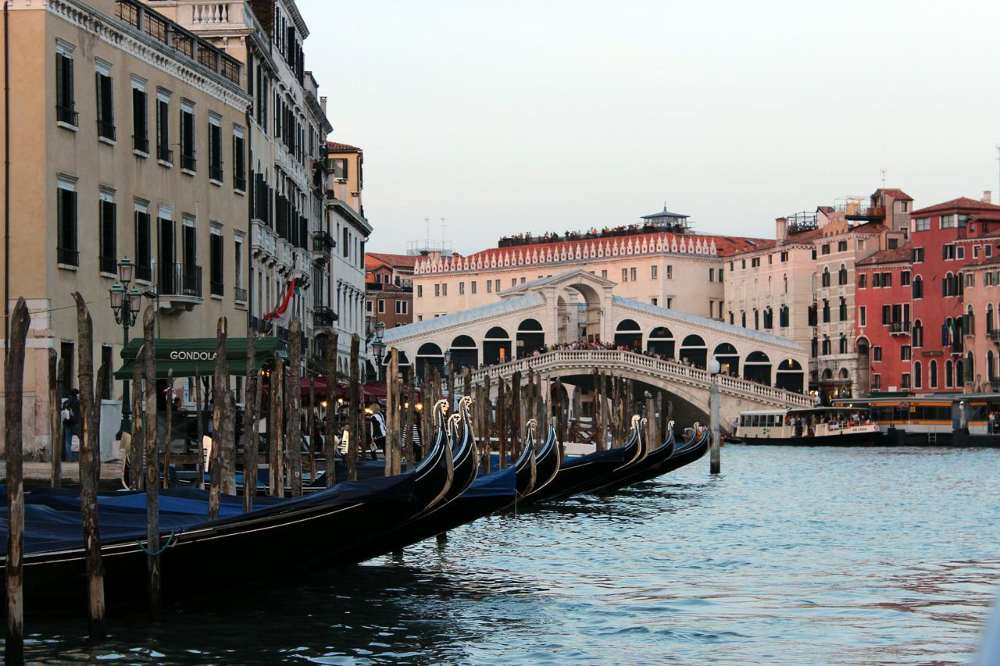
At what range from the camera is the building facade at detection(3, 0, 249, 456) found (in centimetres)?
1778

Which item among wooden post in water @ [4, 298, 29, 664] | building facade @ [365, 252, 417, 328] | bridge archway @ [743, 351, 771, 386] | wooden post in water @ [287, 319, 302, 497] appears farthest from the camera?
building facade @ [365, 252, 417, 328]

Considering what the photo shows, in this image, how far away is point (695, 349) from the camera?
64.9 m

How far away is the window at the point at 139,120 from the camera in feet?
66.5

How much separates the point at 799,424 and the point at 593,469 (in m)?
33.1

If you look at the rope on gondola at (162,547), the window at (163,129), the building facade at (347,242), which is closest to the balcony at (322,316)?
the building facade at (347,242)

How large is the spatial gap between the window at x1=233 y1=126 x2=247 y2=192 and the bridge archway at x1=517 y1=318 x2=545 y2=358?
40314mm

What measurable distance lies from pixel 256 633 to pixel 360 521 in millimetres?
1388

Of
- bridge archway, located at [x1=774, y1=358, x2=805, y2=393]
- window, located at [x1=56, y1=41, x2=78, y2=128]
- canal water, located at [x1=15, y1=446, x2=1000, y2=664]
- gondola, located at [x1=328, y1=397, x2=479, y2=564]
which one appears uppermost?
window, located at [x1=56, y1=41, x2=78, y2=128]

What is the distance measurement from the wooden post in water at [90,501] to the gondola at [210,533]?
378 millimetres

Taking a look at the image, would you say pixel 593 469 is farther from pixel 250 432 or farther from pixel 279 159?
pixel 250 432

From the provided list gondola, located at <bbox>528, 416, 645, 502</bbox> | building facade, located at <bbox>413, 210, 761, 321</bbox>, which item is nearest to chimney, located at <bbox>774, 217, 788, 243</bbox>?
building facade, located at <bbox>413, 210, 761, 321</bbox>

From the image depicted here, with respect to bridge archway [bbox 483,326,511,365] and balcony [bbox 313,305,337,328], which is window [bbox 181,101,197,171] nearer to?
balcony [bbox 313,305,337,328]

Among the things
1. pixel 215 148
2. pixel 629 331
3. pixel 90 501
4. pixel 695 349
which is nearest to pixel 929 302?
pixel 695 349

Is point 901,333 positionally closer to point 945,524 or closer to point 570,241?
point 570,241
